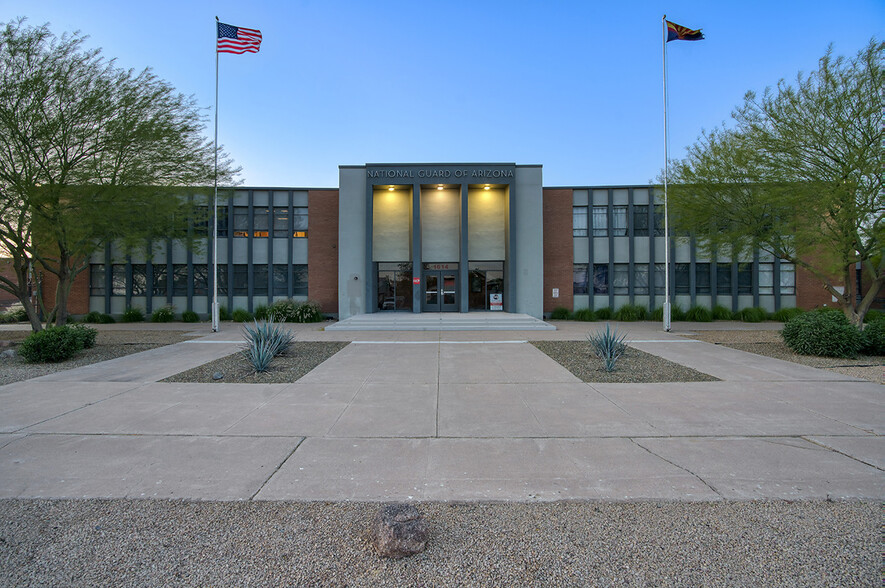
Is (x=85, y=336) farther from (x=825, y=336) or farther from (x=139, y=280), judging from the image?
(x=825, y=336)

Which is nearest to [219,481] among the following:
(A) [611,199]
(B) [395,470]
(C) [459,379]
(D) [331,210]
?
(B) [395,470]

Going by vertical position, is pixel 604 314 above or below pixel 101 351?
above

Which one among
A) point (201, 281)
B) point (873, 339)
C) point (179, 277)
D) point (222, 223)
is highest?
point (222, 223)

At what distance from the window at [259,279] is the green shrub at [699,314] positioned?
24983mm

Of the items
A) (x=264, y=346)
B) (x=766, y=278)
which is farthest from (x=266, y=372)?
(x=766, y=278)

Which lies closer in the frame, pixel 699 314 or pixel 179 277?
pixel 699 314

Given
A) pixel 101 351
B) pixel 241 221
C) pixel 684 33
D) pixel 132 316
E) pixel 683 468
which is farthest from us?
pixel 241 221

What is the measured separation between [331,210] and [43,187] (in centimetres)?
1368

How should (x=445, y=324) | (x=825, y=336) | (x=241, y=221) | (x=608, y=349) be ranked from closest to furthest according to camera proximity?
(x=608, y=349)
(x=825, y=336)
(x=445, y=324)
(x=241, y=221)

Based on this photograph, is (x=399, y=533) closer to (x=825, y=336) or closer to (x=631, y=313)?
(x=825, y=336)

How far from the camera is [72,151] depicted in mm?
14422

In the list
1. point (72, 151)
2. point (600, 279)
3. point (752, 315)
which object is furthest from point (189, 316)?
point (752, 315)

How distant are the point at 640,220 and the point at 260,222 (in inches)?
901

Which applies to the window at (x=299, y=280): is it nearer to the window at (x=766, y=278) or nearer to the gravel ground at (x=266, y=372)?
the gravel ground at (x=266, y=372)
